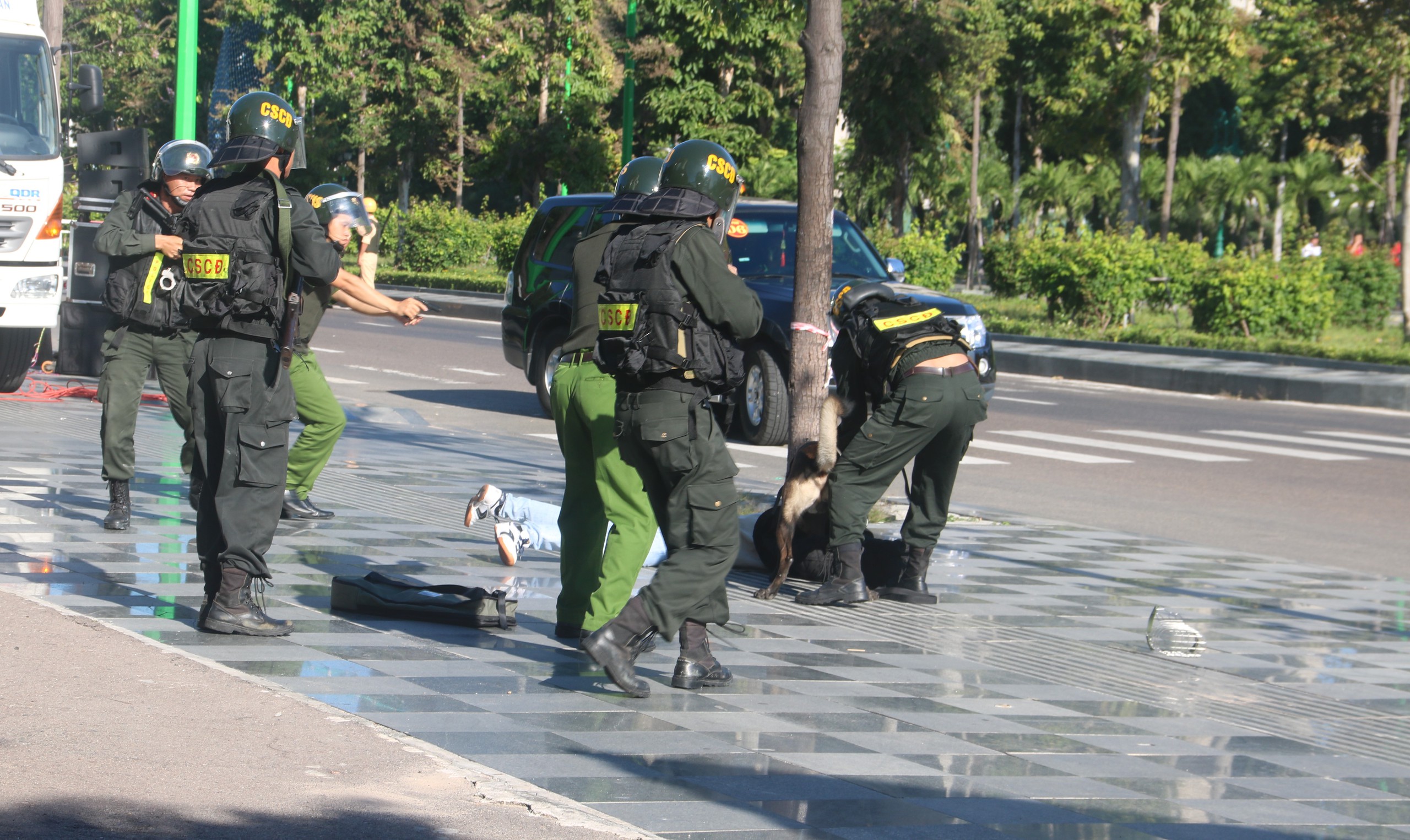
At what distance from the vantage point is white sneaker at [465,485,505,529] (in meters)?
7.38

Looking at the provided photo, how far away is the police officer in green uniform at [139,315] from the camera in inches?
311

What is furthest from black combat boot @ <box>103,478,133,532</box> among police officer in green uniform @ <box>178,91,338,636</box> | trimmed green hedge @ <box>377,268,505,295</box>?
trimmed green hedge @ <box>377,268,505,295</box>

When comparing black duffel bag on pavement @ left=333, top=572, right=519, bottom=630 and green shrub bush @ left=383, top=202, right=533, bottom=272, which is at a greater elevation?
green shrub bush @ left=383, top=202, right=533, bottom=272

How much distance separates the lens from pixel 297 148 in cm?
611

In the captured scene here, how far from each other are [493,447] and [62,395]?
4.33m

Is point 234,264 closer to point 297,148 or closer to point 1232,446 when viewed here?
point 297,148

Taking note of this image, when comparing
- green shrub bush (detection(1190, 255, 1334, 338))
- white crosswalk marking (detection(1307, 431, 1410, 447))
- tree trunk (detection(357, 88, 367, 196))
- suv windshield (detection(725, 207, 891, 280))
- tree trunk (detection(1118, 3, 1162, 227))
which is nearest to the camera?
suv windshield (detection(725, 207, 891, 280))

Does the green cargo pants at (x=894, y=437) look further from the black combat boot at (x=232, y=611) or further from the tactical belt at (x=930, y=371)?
the black combat boot at (x=232, y=611)

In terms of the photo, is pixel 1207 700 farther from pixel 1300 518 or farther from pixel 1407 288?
pixel 1407 288

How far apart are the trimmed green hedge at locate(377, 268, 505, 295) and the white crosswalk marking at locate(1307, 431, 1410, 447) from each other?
21718 mm

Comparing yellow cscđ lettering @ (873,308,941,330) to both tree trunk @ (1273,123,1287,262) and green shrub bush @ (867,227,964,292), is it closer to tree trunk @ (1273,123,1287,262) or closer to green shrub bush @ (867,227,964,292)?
green shrub bush @ (867,227,964,292)

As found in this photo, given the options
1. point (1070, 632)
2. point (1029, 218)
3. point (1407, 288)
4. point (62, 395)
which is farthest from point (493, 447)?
point (1029, 218)

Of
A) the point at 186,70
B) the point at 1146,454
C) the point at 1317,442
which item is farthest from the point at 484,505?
the point at 186,70

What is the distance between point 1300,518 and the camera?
423 inches
